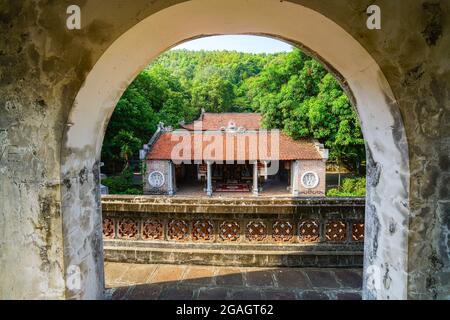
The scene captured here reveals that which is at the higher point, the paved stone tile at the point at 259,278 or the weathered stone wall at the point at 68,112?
the weathered stone wall at the point at 68,112

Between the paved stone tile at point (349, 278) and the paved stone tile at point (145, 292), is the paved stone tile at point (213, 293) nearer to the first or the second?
the paved stone tile at point (145, 292)

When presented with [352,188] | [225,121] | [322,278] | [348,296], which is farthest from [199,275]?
[225,121]

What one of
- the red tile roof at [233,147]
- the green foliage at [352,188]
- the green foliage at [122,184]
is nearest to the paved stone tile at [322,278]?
the green foliage at [352,188]

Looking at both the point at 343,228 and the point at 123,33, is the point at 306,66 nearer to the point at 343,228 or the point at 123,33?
the point at 343,228

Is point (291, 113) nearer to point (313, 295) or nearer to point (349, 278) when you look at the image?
point (349, 278)

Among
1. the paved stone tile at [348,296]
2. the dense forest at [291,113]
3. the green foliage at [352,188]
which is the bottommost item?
the green foliage at [352,188]

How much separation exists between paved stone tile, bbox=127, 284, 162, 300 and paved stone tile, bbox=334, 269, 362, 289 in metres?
2.12

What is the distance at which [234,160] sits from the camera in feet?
69.4

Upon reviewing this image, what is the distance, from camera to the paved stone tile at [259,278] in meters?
3.55

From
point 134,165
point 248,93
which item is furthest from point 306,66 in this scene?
point 248,93

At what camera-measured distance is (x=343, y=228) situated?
13.6ft

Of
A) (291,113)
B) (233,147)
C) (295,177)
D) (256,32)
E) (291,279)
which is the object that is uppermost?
(291,113)

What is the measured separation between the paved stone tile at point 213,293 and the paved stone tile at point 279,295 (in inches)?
17.0

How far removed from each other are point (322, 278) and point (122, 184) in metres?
18.7
